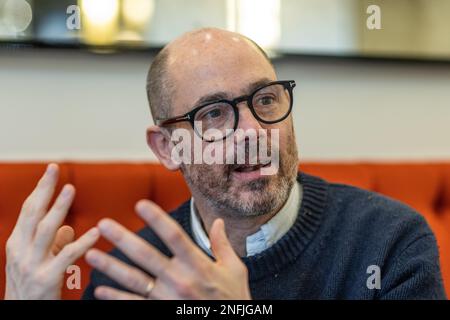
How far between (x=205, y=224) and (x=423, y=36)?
0.64 metres

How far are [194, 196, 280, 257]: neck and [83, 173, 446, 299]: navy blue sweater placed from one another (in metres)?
0.03

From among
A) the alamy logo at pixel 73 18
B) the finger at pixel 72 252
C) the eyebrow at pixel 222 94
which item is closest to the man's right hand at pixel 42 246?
the finger at pixel 72 252

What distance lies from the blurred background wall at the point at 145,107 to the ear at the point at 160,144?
0.66 ft

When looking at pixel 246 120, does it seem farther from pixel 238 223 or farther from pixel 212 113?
pixel 238 223

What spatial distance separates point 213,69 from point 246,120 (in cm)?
8

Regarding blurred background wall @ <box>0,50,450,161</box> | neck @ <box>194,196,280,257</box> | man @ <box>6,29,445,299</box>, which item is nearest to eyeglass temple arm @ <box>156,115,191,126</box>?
man @ <box>6,29,445,299</box>

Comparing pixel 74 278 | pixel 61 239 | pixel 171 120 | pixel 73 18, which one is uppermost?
pixel 73 18

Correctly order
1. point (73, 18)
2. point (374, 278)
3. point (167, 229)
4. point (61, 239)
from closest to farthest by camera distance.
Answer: point (167, 229), point (61, 239), point (374, 278), point (73, 18)

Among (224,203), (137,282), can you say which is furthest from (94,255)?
(224,203)

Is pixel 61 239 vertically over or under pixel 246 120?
under

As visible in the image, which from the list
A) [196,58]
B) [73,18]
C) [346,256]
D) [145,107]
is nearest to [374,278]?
[346,256]

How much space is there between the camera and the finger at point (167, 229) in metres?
0.45

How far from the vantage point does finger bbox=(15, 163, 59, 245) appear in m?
0.53

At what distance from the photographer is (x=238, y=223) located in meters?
0.73
